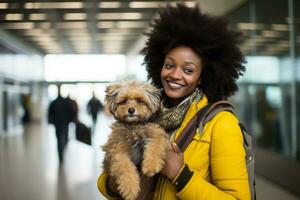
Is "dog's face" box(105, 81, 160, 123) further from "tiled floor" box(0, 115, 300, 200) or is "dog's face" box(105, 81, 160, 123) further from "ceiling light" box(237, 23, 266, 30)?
"ceiling light" box(237, 23, 266, 30)

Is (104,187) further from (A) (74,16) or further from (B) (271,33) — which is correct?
(A) (74,16)

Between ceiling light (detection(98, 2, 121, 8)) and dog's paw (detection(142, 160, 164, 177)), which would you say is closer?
dog's paw (detection(142, 160, 164, 177))

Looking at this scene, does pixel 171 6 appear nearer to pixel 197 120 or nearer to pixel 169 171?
pixel 197 120

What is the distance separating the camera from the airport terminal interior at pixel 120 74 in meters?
6.48

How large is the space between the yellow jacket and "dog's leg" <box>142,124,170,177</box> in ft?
0.28

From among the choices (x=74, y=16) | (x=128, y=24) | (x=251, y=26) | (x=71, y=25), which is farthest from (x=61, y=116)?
(x=128, y=24)

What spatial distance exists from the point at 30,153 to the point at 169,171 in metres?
10.0

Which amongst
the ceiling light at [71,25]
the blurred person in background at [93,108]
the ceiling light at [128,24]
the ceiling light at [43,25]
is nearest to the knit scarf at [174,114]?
the blurred person in background at [93,108]

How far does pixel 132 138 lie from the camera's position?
1.63 metres

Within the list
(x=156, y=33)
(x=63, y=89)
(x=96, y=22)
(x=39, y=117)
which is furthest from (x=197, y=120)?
(x=39, y=117)

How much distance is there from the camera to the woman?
4.66 ft

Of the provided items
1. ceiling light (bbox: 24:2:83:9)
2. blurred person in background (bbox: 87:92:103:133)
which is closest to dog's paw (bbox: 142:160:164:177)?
ceiling light (bbox: 24:2:83:9)

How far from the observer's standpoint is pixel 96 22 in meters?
12.2

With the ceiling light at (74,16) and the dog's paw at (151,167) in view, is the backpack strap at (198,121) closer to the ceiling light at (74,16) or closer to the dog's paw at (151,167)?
the dog's paw at (151,167)
